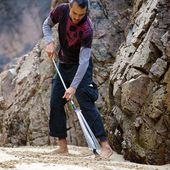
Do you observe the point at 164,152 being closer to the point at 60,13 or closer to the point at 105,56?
the point at 60,13

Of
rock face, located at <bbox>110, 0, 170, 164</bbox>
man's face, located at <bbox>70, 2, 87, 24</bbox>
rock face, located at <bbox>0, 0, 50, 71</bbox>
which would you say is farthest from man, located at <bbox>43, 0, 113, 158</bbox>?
rock face, located at <bbox>0, 0, 50, 71</bbox>

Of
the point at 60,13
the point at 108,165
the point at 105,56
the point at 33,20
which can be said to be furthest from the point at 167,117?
the point at 33,20

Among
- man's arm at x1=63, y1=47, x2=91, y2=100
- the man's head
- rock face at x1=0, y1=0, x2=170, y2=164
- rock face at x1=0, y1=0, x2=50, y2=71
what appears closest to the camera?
the man's head

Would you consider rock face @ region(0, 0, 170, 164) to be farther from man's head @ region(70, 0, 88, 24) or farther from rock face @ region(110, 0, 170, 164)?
man's head @ region(70, 0, 88, 24)

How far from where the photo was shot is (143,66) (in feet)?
16.9

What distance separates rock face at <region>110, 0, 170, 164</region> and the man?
1.53 feet

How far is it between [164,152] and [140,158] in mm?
325

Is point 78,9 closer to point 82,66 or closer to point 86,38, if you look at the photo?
point 86,38

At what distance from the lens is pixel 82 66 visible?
4.57 m

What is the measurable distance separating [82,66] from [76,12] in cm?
50

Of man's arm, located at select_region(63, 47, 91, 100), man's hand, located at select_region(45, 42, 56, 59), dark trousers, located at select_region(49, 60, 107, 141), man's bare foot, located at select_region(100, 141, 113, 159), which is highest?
man's hand, located at select_region(45, 42, 56, 59)

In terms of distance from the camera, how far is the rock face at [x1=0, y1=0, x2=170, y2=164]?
4.86m

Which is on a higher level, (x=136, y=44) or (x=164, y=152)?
(x=136, y=44)

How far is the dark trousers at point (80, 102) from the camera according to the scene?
15.5 feet
